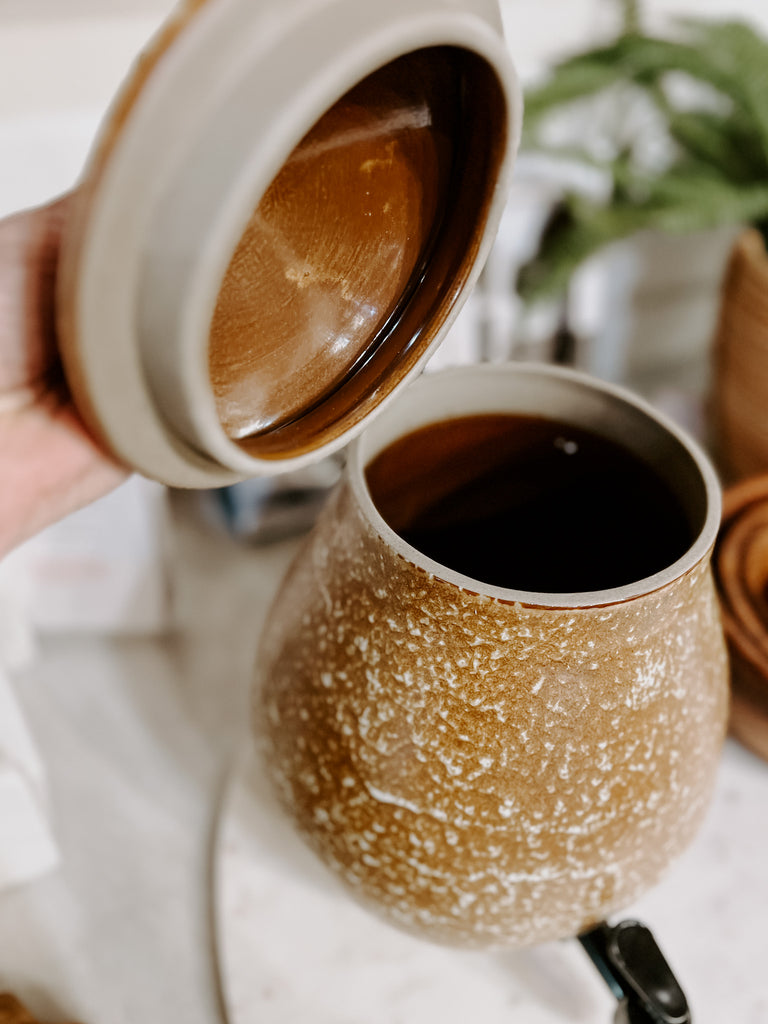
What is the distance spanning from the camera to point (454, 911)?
0.40m

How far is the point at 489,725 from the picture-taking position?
361 mm

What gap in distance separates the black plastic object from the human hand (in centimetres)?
32

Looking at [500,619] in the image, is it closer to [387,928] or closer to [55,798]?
[387,928]

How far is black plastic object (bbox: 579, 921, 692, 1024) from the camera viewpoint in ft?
1.32

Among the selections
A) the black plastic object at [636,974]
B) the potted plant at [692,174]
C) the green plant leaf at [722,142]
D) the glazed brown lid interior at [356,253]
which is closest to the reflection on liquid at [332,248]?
the glazed brown lid interior at [356,253]

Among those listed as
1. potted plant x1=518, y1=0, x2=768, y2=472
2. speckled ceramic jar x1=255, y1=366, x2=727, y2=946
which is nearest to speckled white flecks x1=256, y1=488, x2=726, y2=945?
speckled ceramic jar x1=255, y1=366, x2=727, y2=946

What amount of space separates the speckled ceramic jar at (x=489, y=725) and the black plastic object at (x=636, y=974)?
0.05ft

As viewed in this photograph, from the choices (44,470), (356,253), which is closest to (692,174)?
(356,253)

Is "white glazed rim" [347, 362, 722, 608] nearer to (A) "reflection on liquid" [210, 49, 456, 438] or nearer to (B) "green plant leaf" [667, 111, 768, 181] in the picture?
(A) "reflection on liquid" [210, 49, 456, 438]

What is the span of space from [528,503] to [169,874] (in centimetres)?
34

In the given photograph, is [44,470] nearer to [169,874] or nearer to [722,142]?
[169,874]

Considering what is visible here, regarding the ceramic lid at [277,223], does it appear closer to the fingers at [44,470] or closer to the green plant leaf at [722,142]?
the fingers at [44,470]

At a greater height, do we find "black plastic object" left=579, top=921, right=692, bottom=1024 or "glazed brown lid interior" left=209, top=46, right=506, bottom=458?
"glazed brown lid interior" left=209, top=46, right=506, bottom=458

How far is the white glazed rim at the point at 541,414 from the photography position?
0.33 meters
